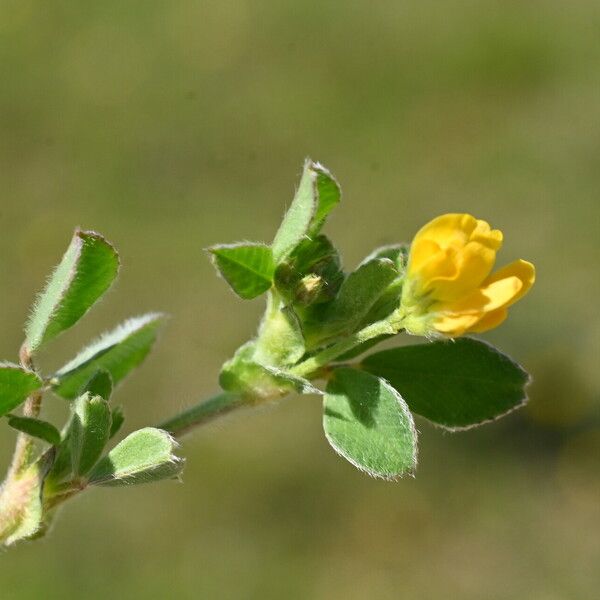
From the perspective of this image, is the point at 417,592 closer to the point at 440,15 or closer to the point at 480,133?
the point at 480,133

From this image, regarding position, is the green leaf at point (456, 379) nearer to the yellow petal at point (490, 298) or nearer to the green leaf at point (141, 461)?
the yellow petal at point (490, 298)

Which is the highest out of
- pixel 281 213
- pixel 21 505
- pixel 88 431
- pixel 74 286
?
pixel 74 286

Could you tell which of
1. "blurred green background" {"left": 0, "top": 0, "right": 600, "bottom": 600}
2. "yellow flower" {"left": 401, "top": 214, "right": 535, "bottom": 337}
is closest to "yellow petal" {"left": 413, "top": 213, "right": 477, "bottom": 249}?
"yellow flower" {"left": 401, "top": 214, "right": 535, "bottom": 337}

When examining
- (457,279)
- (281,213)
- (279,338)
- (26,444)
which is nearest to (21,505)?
(26,444)

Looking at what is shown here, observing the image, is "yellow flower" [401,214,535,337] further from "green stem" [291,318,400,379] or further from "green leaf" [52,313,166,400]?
"green leaf" [52,313,166,400]

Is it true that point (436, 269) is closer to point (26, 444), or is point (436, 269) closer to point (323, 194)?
point (323, 194)

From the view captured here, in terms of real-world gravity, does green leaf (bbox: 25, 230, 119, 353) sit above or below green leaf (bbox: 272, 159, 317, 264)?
below
